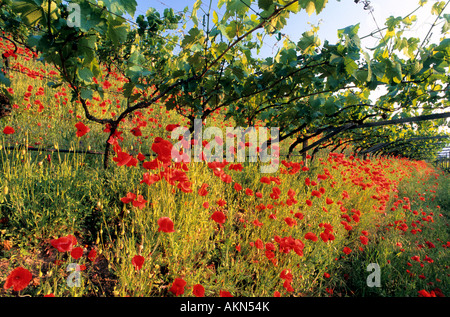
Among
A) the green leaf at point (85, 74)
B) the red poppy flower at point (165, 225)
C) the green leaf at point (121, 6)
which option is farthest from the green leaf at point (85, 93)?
the red poppy flower at point (165, 225)

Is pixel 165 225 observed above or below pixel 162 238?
above

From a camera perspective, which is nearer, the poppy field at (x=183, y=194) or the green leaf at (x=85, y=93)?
the poppy field at (x=183, y=194)

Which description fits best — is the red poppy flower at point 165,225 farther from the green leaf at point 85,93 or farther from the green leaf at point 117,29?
the green leaf at point 85,93


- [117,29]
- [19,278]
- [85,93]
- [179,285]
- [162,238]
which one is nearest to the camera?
[19,278]

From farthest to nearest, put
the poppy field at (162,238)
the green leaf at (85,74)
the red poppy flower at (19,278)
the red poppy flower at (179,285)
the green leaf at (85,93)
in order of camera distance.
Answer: the green leaf at (85,93) < the green leaf at (85,74) < the poppy field at (162,238) < the red poppy flower at (179,285) < the red poppy flower at (19,278)

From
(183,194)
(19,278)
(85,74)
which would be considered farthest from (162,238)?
(85,74)

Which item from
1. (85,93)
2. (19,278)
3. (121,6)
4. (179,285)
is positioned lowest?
(179,285)

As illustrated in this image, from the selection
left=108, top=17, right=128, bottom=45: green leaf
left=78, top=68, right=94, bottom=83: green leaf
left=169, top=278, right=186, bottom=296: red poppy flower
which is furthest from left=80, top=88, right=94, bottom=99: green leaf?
left=169, top=278, right=186, bottom=296: red poppy flower

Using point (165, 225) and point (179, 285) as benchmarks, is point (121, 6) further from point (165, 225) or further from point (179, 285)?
point (179, 285)

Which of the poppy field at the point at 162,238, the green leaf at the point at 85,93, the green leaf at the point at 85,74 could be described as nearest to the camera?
the poppy field at the point at 162,238

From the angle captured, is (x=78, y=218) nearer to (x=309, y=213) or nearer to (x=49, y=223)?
(x=49, y=223)

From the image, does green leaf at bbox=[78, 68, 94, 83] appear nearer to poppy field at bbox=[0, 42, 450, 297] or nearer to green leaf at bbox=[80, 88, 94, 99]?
green leaf at bbox=[80, 88, 94, 99]
